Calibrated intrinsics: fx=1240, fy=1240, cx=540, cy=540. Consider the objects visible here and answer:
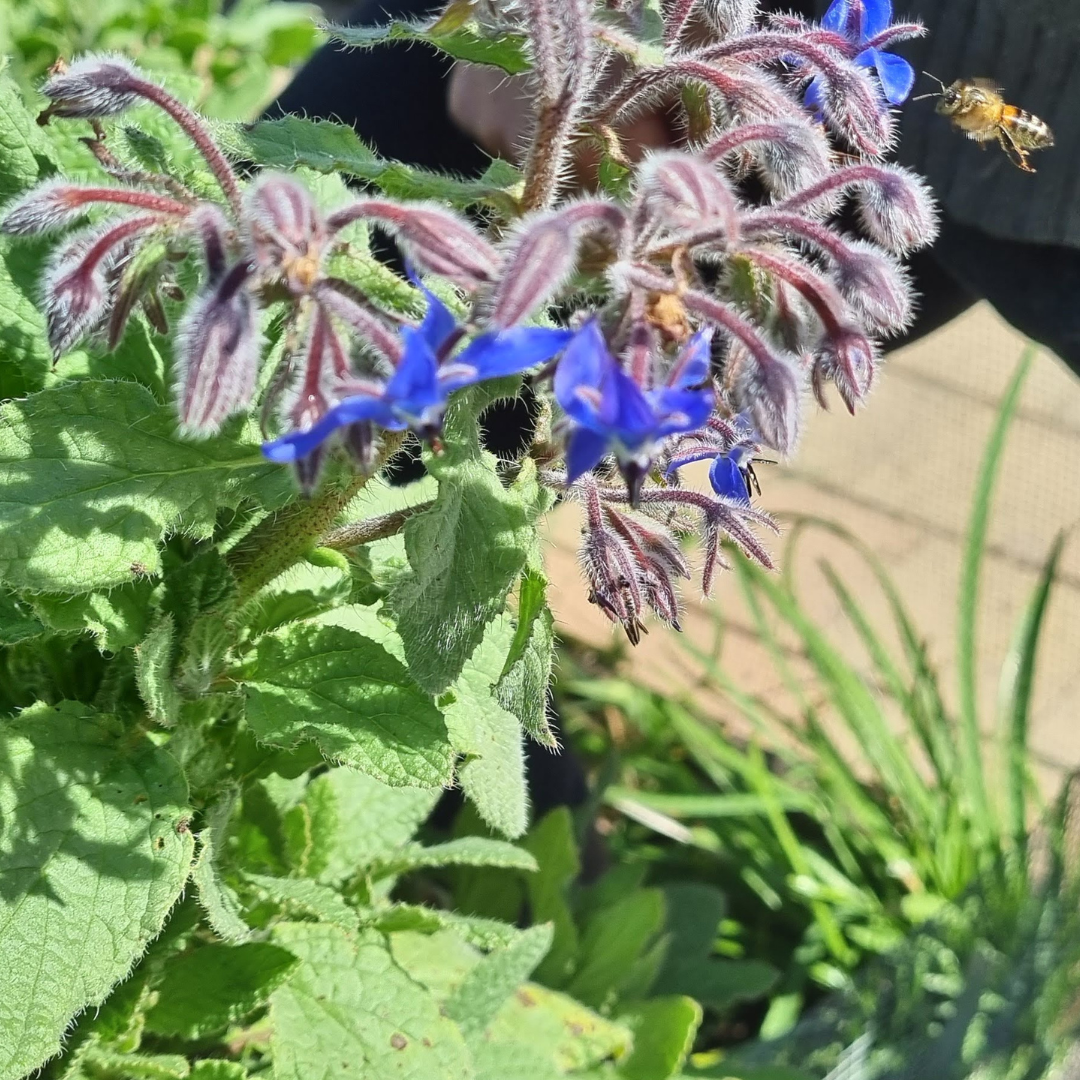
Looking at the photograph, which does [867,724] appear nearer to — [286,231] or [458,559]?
[458,559]

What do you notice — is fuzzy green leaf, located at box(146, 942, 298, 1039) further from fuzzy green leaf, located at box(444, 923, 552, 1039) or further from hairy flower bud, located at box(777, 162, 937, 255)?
hairy flower bud, located at box(777, 162, 937, 255)

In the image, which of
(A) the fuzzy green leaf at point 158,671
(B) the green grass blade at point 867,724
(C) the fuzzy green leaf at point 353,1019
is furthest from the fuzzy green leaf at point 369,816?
(B) the green grass blade at point 867,724

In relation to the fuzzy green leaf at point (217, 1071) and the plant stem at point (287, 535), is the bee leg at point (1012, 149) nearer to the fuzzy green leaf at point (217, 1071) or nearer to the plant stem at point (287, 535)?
the plant stem at point (287, 535)

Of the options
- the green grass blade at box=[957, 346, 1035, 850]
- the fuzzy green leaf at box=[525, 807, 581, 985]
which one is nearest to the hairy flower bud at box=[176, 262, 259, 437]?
the fuzzy green leaf at box=[525, 807, 581, 985]

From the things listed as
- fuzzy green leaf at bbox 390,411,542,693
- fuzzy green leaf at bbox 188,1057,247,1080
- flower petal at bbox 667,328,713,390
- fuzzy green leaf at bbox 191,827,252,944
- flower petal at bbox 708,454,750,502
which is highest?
flower petal at bbox 667,328,713,390

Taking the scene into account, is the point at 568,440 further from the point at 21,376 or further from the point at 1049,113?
the point at 1049,113

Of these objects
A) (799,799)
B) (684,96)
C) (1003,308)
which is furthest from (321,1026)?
(799,799)

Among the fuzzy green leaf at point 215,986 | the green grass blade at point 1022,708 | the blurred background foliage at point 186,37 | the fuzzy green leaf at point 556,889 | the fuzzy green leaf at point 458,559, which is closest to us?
the fuzzy green leaf at point 458,559
